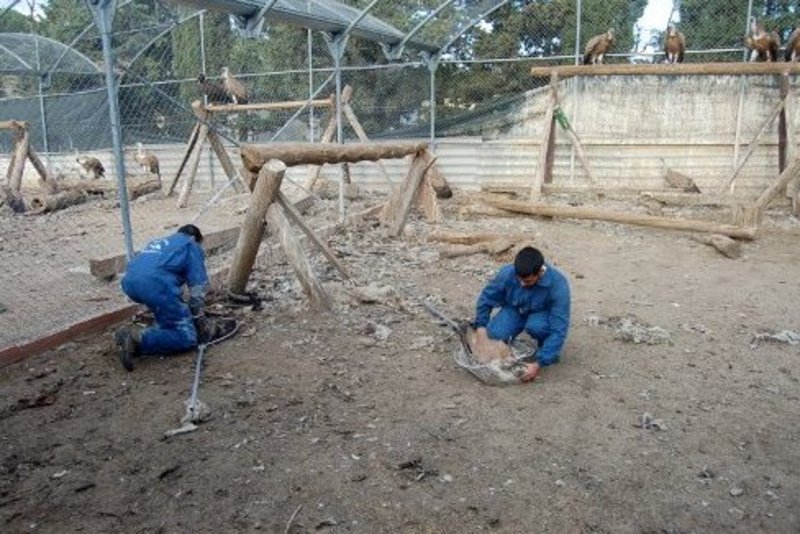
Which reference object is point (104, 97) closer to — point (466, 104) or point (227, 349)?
point (466, 104)

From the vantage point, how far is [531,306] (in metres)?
4.29

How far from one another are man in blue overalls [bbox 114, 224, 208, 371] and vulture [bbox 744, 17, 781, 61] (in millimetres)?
10391

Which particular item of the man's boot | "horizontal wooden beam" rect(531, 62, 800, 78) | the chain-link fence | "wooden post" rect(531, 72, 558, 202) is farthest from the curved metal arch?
the man's boot

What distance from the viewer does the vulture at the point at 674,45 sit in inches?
435

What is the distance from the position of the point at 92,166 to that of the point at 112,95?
10119 millimetres

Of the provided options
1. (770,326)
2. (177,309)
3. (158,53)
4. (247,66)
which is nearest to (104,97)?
(158,53)

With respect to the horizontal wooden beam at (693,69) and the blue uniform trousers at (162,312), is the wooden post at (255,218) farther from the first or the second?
the horizontal wooden beam at (693,69)

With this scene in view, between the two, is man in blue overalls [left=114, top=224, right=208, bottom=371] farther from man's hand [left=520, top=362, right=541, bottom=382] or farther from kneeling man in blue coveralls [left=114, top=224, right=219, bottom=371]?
man's hand [left=520, top=362, right=541, bottom=382]

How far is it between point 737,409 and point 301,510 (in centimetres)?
256

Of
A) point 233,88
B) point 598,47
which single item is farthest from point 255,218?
point 598,47

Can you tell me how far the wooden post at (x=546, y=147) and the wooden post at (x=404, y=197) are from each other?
1.98 metres

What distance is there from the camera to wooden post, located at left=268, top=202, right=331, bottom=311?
5320mm

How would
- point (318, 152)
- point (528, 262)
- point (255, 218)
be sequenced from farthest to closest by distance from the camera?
point (318, 152), point (255, 218), point (528, 262)

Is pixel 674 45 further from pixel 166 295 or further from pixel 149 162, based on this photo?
pixel 149 162
